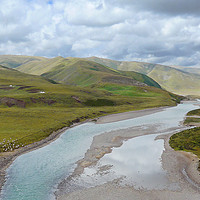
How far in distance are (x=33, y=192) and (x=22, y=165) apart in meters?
15.6

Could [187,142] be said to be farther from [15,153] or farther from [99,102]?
[99,102]

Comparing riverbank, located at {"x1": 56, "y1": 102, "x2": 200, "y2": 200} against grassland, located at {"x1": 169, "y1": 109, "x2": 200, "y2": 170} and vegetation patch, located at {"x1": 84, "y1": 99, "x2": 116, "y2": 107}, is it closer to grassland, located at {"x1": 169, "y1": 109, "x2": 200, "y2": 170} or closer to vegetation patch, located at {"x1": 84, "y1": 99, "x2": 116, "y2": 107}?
grassland, located at {"x1": 169, "y1": 109, "x2": 200, "y2": 170}

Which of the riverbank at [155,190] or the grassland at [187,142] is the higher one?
the grassland at [187,142]

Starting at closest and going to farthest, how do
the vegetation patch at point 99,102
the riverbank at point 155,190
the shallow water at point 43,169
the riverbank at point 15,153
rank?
the riverbank at point 155,190 → the shallow water at point 43,169 → the riverbank at point 15,153 → the vegetation patch at point 99,102

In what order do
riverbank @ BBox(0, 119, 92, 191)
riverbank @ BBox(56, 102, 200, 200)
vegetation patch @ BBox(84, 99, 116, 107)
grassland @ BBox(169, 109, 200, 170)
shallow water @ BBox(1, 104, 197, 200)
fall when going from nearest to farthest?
riverbank @ BBox(56, 102, 200, 200) → shallow water @ BBox(1, 104, 197, 200) → riverbank @ BBox(0, 119, 92, 191) → grassland @ BBox(169, 109, 200, 170) → vegetation patch @ BBox(84, 99, 116, 107)

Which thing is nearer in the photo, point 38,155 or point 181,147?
point 38,155

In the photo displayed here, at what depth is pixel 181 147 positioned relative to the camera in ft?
208

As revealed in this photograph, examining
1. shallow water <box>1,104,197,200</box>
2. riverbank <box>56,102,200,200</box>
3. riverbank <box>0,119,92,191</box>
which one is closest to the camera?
riverbank <box>56,102,200,200</box>

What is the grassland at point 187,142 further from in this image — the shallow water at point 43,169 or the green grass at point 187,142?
the shallow water at point 43,169

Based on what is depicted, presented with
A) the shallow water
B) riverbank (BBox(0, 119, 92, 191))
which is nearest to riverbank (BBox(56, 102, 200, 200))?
the shallow water

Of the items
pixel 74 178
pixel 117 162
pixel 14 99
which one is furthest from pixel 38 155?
pixel 14 99

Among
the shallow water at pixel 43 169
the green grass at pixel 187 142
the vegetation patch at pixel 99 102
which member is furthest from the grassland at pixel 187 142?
the vegetation patch at pixel 99 102

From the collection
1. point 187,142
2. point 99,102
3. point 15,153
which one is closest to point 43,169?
point 15,153

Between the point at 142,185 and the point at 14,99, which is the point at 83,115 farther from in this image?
the point at 142,185
